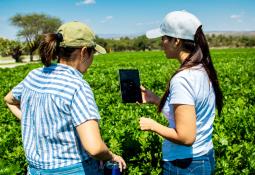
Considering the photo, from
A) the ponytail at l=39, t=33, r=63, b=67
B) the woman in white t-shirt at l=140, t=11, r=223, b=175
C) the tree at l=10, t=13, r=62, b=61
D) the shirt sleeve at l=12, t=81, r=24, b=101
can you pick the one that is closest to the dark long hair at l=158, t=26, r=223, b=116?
the woman in white t-shirt at l=140, t=11, r=223, b=175

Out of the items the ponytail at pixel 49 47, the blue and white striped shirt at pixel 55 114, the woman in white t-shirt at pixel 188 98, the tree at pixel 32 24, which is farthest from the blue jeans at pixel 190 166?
the tree at pixel 32 24

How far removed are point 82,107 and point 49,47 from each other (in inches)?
18.4

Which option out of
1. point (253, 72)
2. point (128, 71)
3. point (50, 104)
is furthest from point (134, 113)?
point (253, 72)

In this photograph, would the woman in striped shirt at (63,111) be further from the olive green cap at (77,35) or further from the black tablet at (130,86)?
the black tablet at (130,86)

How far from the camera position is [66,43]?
2656 mm

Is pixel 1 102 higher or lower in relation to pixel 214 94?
lower

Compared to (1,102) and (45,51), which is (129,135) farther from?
(1,102)

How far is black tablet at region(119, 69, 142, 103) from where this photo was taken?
3518 mm

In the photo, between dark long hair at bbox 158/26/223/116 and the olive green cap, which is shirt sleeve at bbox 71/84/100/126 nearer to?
the olive green cap

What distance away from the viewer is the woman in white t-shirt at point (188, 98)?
267cm

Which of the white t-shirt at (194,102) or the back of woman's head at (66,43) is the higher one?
the back of woman's head at (66,43)

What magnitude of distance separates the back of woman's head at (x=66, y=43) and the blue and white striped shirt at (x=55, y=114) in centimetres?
8

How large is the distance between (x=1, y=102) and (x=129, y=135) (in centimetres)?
496

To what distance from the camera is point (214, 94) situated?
117 inches
